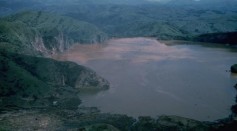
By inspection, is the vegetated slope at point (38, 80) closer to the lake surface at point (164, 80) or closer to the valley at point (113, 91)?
the valley at point (113, 91)

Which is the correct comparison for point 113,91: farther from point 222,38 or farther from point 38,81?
point 222,38

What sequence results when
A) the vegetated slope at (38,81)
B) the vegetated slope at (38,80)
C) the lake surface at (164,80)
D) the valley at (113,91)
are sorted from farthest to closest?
the vegetated slope at (38,81) → the vegetated slope at (38,80) → the lake surface at (164,80) → the valley at (113,91)

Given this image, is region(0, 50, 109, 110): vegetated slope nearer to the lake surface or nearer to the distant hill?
the lake surface

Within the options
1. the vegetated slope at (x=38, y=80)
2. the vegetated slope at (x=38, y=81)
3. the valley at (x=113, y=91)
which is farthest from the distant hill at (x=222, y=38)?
the vegetated slope at (x=38, y=81)

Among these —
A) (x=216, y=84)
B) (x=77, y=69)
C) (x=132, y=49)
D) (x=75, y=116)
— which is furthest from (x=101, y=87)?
(x=132, y=49)

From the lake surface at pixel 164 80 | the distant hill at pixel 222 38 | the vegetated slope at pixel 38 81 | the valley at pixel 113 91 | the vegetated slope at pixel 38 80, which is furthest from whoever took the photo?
the distant hill at pixel 222 38

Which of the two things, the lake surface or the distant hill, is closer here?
the lake surface

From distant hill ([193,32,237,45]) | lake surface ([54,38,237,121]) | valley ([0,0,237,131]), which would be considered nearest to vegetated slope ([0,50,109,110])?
valley ([0,0,237,131])
